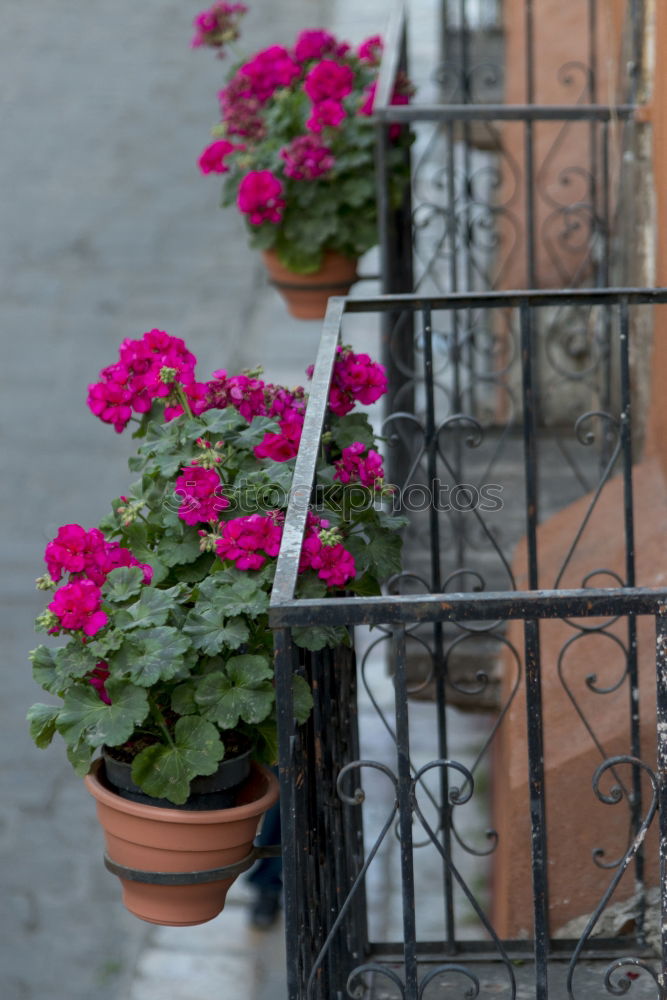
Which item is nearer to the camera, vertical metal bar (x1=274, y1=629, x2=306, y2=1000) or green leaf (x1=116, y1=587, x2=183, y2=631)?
vertical metal bar (x1=274, y1=629, x2=306, y2=1000)

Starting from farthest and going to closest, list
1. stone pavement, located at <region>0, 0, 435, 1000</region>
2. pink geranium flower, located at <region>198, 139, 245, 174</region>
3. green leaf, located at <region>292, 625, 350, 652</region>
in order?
stone pavement, located at <region>0, 0, 435, 1000</region>, pink geranium flower, located at <region>198, 139, 245, 174</region>, green leaf, located at <region>292, 625, 350, 652</region>

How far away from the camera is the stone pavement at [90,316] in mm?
4426

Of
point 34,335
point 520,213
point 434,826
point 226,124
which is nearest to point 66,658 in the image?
point 226,124

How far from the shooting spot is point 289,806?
178 centimetres

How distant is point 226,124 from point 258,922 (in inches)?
98.2

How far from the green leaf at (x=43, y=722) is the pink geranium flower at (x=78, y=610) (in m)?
0.14

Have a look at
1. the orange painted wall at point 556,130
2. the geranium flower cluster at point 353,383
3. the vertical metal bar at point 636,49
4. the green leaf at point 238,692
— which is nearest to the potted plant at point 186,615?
the green leaf at point 238,692

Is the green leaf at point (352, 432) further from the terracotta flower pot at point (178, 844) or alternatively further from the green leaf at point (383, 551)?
the terracotta flower pot at point (178, 844)

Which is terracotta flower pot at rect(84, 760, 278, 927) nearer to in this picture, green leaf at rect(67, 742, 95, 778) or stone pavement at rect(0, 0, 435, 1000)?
green leaf at rect(67, 742, 95, 778)

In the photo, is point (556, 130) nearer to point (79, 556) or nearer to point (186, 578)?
point (186, 578)

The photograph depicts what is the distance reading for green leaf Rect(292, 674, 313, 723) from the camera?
1896 millimetres

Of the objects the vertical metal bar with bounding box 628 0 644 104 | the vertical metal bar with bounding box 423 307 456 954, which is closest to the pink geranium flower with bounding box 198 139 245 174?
the vertical metal bar with bounding box 628 0 644 104

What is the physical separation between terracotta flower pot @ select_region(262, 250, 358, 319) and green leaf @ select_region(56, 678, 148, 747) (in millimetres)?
2278

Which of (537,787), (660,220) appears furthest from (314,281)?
(537,787)
